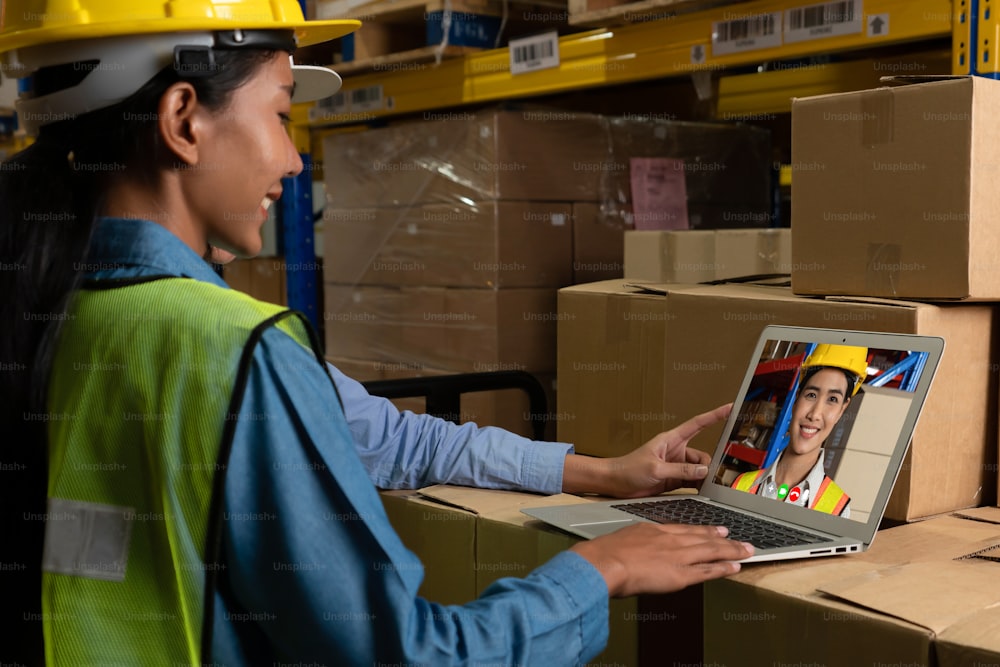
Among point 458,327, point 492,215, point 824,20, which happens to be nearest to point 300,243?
point 458,327

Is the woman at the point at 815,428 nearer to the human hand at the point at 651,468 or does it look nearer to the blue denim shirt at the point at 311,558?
the human hand at the point at 651,468

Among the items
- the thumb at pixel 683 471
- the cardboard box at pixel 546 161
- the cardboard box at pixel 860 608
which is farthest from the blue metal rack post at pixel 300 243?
the cardboard box at pixel 860 608

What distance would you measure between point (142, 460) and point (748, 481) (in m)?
0.79

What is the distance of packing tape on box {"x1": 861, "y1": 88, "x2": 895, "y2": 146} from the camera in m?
1.35

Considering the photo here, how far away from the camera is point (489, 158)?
233 cm

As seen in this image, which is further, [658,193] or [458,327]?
[658,193]

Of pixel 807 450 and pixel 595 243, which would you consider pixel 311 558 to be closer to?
pixel 807 450

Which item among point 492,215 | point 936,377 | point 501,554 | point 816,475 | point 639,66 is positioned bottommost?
point 501,554

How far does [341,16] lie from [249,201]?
1.84 m

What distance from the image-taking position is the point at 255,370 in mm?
779

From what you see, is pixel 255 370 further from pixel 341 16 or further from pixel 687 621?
pixel 341 16

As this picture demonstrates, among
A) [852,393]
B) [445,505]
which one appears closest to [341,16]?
[445,505]


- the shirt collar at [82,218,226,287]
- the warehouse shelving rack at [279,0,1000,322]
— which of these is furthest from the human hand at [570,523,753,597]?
the warehouse shelving rack at [279,0,1000,322]

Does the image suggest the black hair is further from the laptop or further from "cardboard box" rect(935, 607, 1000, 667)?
"cardboard box" rect(935, 607, 1000, 667)
